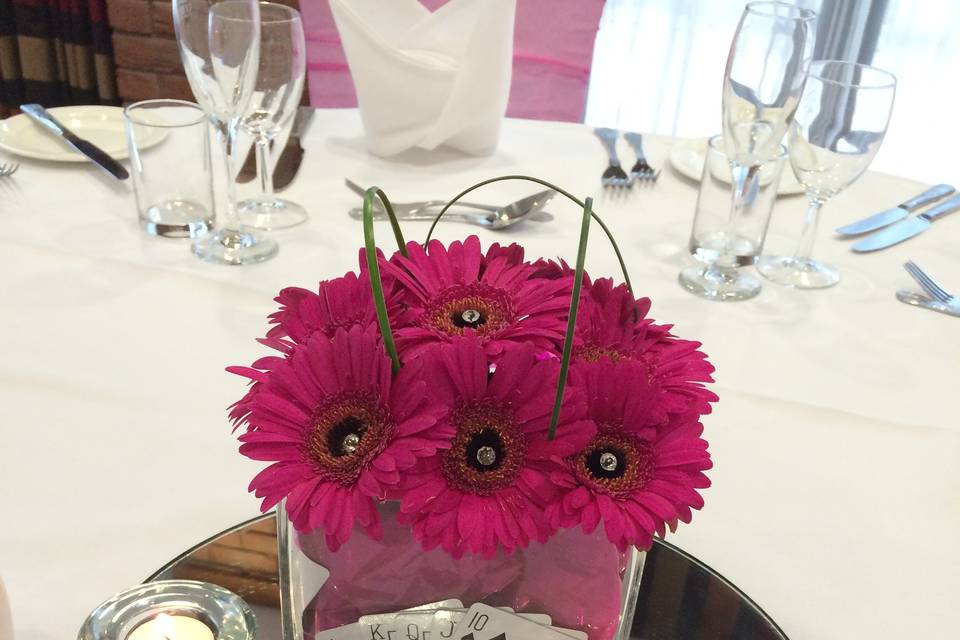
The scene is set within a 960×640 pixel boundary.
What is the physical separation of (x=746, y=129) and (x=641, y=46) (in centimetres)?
172

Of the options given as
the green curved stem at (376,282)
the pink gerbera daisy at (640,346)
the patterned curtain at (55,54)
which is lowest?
the patterned curtain at (55,54)

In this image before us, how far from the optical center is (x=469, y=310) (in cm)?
42

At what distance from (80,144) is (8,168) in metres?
0.08

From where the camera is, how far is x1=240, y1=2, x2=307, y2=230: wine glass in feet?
3.22

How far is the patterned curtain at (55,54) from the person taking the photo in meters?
2.30

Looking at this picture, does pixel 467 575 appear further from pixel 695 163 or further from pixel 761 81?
pixel 695 163

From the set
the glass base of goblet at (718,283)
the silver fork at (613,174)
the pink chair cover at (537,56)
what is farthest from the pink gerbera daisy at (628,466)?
the pink chair cover at (537,56)

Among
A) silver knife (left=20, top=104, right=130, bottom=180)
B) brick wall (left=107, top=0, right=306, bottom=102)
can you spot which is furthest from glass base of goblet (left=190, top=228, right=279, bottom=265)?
brick wall (left=107, top=0, right=306, bottom=102)

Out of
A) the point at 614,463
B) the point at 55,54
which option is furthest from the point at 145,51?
the point at 614,463

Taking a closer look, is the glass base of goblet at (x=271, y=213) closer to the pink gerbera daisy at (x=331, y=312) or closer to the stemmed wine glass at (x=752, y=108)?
the stemmed wine glass at (x=752, y=108)

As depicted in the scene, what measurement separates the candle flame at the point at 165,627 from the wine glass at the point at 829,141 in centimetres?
71

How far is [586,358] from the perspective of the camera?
422 millimetres

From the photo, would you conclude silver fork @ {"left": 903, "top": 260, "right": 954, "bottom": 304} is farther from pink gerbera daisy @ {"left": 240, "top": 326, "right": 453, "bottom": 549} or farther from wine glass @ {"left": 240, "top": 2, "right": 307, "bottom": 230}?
pink gerbera daisy @ {"left": 240, "top": 326, "right": 453, "bottom": 549}

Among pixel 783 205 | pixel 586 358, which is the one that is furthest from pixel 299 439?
pixel 783 205
